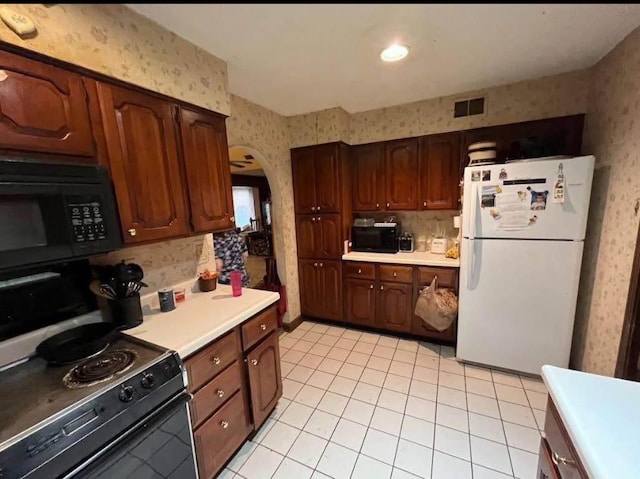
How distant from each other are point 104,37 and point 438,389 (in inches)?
115

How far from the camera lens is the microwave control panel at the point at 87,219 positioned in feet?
3.99

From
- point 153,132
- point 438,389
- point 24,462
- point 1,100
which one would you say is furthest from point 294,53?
point 438,389

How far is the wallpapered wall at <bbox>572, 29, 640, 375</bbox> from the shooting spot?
5.85 ft

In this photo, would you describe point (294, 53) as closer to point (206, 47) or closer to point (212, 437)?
point (206, 47)

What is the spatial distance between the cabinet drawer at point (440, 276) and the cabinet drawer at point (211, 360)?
5.83ft

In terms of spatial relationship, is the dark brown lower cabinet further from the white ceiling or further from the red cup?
the white ceiling

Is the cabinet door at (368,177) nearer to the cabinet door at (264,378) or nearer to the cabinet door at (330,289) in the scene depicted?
the cabinet door at (330,289)

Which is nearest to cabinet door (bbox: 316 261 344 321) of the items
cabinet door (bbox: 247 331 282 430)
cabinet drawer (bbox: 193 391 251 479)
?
cabinet door (bbox: 247 331 282 430)

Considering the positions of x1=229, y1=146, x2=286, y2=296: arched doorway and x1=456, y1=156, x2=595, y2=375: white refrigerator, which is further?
x1=229, y1=146, x2=286, y2=296: arched doorway

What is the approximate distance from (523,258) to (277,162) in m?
2.26

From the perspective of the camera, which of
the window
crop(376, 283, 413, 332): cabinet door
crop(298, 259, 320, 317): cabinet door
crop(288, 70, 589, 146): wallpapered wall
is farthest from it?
the window

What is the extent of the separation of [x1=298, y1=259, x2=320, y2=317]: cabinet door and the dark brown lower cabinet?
53.2 inches

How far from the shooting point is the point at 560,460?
0.98 meters

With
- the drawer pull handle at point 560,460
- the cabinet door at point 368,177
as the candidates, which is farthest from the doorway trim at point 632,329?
the cabinet door at point 368,177
